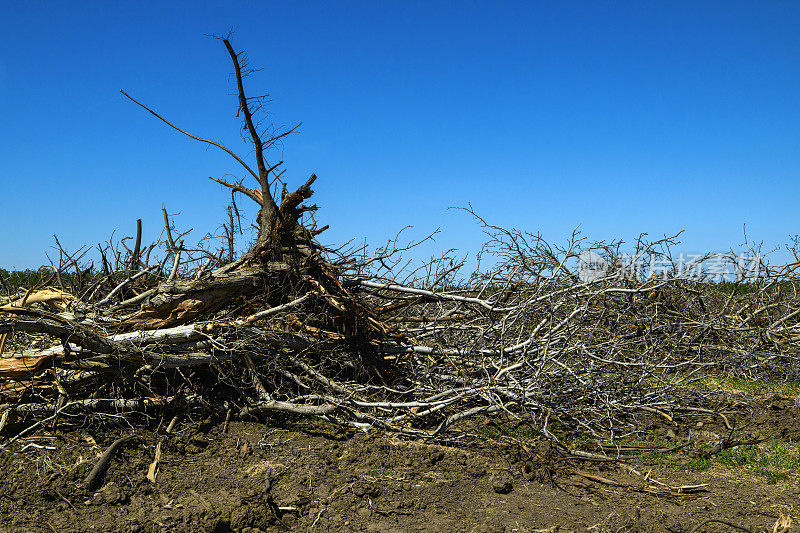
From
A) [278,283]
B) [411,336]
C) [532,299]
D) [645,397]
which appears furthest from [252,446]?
[645,397]

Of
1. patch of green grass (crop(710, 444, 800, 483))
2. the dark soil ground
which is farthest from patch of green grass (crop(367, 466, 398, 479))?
patch of green grass (crop(710, 444, 800, 483))

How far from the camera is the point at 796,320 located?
8.79 meters

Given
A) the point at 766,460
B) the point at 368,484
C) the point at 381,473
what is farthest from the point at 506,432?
the point at 766,460

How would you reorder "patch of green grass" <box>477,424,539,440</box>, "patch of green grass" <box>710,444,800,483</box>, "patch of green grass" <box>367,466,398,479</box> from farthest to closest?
"patch of green grass" <box>477,424,539,440</box> < "patch of green grass" <box>710,444,800,483</box> < "patch of green grass" <box>367,466,398,479</box>

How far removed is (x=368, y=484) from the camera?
4.18 m

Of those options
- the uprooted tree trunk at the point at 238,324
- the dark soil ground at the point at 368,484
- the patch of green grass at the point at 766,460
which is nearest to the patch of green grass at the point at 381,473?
the dark soil ground at the point at 368,484

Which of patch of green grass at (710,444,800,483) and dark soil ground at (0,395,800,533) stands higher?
patch of green grass at (710,444,800,483)

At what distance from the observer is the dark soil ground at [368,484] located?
369 cm

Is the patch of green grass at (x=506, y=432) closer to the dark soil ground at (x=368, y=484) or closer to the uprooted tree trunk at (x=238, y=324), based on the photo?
the dark soil ground at (x=368, y=484)

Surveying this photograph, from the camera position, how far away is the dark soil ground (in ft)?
12.1

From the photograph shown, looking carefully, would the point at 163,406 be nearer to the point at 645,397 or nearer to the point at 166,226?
the point at 166,226

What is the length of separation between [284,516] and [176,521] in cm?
64

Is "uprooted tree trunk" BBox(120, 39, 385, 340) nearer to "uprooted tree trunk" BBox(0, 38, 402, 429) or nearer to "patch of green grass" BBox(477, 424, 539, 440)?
"uprooted tree trunk" BBox(0, 38, 402, 429)

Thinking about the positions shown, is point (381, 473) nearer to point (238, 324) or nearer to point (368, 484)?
point (368, 484)
